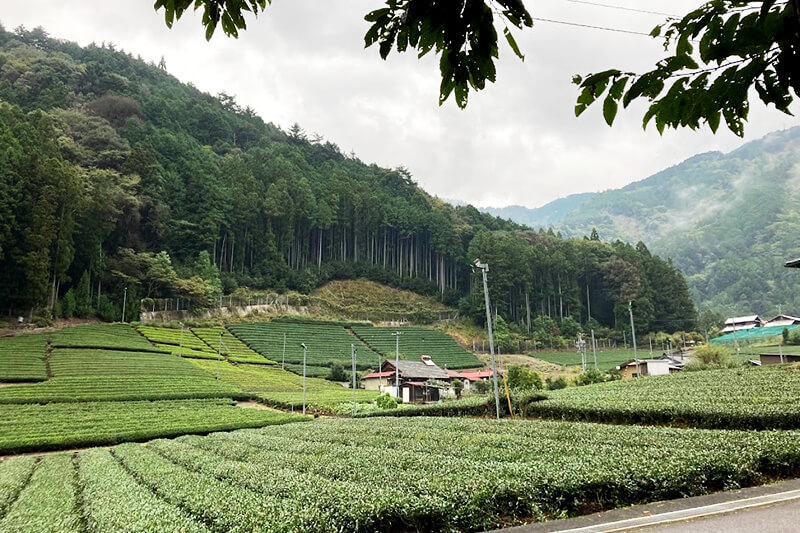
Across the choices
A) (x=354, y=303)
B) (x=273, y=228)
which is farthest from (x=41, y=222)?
(x=354, y=303)

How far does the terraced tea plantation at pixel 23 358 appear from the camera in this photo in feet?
93.4

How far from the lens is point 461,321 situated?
71562 millimetres

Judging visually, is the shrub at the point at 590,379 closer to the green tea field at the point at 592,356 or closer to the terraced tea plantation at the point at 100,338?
the green tea field at the point at 592,356

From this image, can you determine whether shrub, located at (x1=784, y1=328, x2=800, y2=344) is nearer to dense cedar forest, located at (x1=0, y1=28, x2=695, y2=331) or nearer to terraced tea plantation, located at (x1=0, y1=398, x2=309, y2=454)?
dense cedar forest, located at (x1=0, y1=28, x2=695, y2=331)

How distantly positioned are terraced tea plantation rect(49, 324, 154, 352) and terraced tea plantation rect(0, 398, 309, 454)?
1361 centimetres

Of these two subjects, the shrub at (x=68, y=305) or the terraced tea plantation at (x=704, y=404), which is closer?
the terraced tea plantation at (x=704, y=404)

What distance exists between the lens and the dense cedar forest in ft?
145

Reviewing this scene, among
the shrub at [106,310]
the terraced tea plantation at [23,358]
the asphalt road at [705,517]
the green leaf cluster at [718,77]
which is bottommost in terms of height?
the asphalt road at [705,517]

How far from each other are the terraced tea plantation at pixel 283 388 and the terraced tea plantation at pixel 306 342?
471cm

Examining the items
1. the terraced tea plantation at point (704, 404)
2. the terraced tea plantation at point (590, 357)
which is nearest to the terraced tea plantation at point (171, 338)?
the terraced tea plantation at point (704, 404)

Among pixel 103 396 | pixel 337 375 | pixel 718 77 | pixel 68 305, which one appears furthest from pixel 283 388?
pixel 718 77

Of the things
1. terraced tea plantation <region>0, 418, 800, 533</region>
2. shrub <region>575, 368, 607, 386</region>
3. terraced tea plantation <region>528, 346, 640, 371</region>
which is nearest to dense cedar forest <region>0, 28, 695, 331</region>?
terraced tea plantation <region>528, 346, 640, 371</region>

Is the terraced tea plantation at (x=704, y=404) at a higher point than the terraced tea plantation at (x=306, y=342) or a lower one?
lower

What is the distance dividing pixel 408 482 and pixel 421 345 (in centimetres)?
5015
